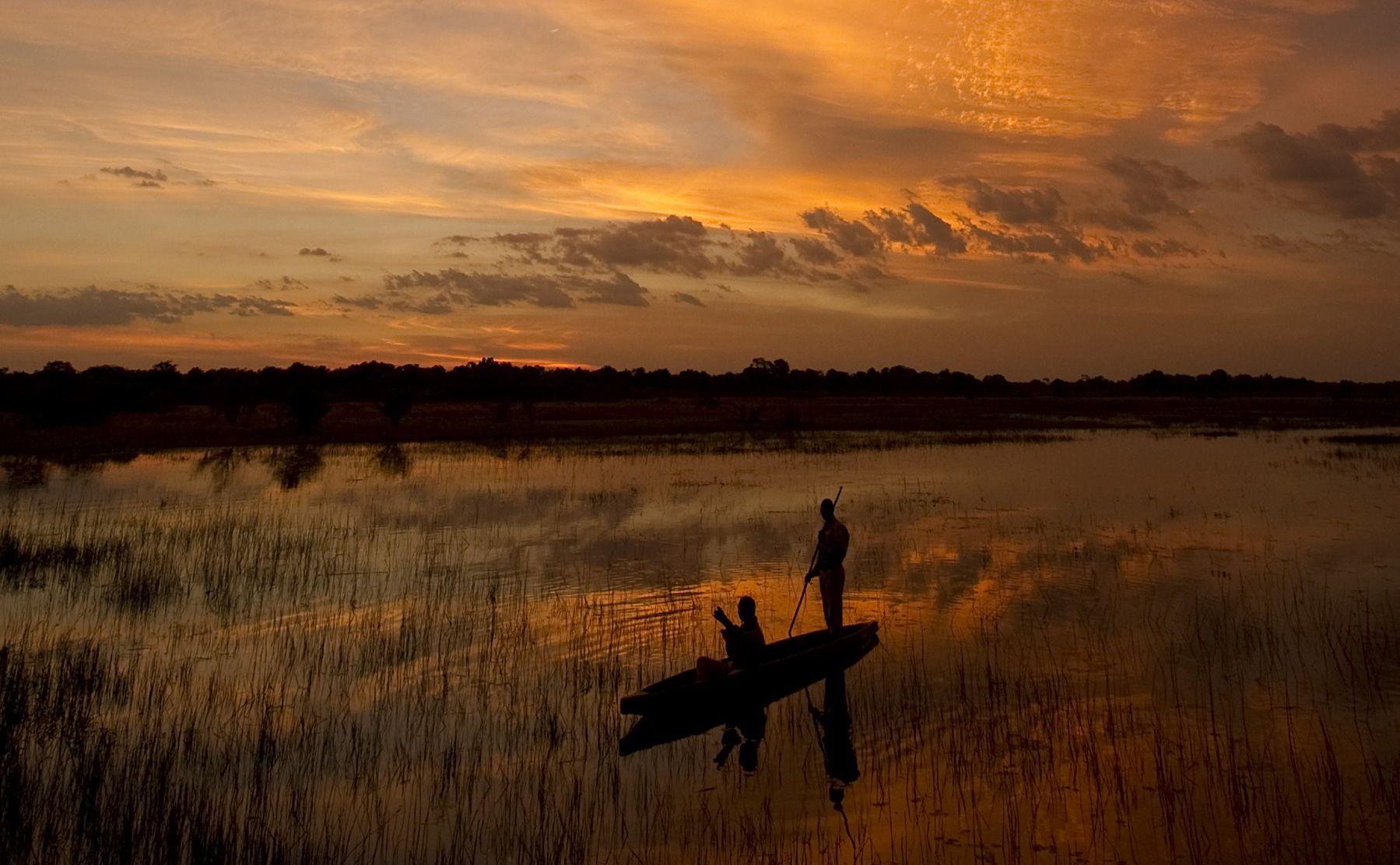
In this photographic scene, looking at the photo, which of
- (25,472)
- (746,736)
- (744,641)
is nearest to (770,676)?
(744,641)

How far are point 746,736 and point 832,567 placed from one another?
375 centimetres

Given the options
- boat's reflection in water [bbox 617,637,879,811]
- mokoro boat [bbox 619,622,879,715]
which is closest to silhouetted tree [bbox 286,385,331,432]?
mokoro boat [bbox 619,622,879,715]

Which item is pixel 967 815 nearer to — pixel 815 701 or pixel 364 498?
pixel 815 701

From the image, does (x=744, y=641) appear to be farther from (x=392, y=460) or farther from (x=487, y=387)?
(x=487, y=387)

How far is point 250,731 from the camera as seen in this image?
10.8 m

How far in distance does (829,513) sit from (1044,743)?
199 inches

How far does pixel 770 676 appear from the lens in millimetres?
12125

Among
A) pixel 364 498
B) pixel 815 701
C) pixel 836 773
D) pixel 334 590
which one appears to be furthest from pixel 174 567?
pixel 836 773

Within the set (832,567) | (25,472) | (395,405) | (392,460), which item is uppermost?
(395,405)

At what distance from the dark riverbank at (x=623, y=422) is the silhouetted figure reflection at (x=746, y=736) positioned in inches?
1645

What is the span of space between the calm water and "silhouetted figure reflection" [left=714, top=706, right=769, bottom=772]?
3.0 inches

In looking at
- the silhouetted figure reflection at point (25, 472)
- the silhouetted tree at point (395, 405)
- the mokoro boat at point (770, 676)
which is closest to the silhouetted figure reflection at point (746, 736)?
the mokoro boat at point (770, 676)

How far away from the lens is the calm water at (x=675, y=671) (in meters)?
8.47

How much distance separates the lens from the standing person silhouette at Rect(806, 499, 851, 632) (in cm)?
1411
